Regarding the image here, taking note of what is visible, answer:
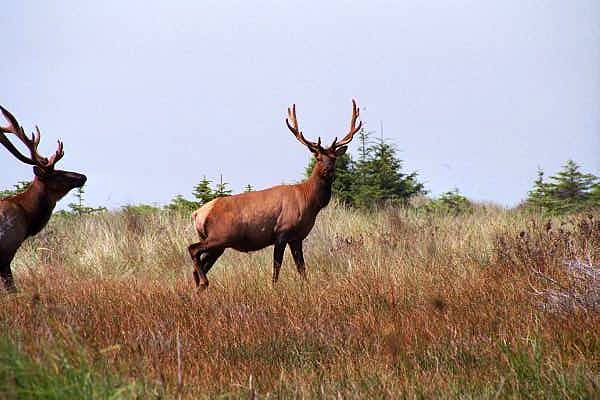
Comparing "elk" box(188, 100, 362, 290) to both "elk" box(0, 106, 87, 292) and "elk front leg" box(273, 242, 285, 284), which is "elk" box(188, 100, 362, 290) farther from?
"elk" box(0, 106, 87, 292)

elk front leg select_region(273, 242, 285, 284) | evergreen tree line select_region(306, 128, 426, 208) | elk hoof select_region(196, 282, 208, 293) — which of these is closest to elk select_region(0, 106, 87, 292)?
elk hoof select_region(196, 282, 208, 293)

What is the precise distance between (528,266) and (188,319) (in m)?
3.78

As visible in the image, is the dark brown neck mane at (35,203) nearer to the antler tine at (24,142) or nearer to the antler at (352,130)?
Answer: the antler tine at (24,142)

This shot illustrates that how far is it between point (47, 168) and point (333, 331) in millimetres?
4098

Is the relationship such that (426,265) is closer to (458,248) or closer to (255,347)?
(458,248)

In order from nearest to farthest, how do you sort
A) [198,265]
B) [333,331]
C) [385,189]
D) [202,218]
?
[333,331], [198,265], [202,218], [385,189]

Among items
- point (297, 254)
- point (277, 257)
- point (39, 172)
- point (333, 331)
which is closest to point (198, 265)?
point (277, 257)

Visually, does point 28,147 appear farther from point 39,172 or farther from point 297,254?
point 297,254

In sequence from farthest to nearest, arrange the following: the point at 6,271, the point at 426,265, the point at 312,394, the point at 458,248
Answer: the point at 458,248 < the point at 426,265 < the point at 6,271 < the point at 312,394

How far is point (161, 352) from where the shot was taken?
4.94m

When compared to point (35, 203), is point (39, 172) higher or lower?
higher

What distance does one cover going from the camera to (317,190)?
883cm

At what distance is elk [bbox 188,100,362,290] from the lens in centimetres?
861

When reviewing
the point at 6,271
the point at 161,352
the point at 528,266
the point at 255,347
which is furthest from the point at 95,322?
the point at 528,266
